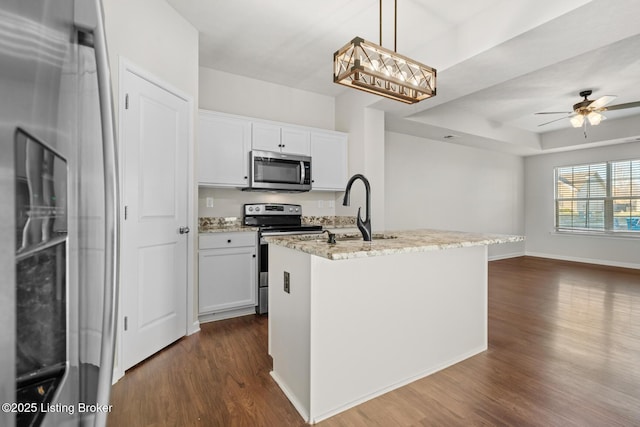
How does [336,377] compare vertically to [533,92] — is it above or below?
below

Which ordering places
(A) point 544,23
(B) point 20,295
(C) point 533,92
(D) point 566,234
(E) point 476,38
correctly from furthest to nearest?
(D) point 566,234, (C) point 533,92, (E) point 476,38, (A) point 544,23, (B) point 20,295

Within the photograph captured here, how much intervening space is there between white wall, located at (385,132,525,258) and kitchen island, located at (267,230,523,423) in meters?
3.16

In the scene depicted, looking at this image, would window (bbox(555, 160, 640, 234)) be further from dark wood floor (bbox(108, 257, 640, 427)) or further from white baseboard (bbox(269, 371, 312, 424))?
white baseboard (bbox(269, 371, 312, 424))

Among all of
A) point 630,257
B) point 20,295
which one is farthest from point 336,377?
point 630,257

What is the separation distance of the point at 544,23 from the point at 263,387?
3041 mm

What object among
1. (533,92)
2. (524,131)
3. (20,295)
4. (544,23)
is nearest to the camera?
(20,295)

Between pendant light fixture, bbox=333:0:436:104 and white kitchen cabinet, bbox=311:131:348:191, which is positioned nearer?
pendant light fixture, bbox=333:0:436:104

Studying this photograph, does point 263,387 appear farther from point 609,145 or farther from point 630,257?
point 609,145

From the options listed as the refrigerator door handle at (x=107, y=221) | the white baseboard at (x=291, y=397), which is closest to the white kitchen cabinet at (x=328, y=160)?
the white baseboard at (x=291, y=397)

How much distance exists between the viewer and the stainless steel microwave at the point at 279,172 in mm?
3520

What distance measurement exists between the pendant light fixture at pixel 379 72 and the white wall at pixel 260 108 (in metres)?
2.19

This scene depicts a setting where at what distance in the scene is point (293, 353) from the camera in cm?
179

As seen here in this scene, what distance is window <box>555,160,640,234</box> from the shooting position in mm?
5902

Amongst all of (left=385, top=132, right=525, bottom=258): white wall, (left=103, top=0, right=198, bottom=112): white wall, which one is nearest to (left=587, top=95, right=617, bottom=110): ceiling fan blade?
(left=385, top=132, right=525, bottom=258): white wall
